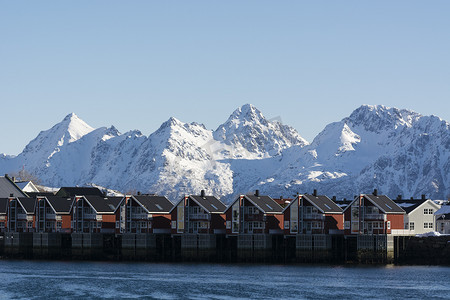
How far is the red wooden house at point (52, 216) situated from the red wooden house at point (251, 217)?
120 feet

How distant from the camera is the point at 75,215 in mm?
191750

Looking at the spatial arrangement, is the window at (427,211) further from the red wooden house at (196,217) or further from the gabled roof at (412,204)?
the red wooden house at (196,217)

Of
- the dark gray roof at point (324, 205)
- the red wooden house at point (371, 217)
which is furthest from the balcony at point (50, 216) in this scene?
the red wooden house at point (371, 217)

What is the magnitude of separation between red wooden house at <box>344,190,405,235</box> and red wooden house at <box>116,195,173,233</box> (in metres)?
35.1

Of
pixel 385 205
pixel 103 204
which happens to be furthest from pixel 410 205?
pixel 103 204

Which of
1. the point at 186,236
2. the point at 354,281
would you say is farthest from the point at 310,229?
the point at 354,281

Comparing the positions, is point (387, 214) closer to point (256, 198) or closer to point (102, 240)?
point (256, 198)

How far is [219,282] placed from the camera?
132375 millimetres

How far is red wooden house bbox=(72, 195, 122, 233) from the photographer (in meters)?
189

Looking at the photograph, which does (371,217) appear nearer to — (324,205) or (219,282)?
(324,205)

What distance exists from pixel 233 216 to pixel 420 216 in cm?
3471

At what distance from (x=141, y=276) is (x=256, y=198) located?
138 ft

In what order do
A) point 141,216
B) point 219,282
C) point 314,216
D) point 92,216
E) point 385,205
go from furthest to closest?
point 92,216 → point 141,216 → point 314,216 → point 385,205 → point 219,282

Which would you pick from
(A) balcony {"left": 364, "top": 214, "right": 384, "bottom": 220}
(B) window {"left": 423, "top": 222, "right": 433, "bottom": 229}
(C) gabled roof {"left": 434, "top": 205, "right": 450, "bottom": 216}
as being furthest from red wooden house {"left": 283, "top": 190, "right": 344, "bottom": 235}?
(C) gabled roof {"left": 434, "top": 205, "right": 450, "bottom": 216}
